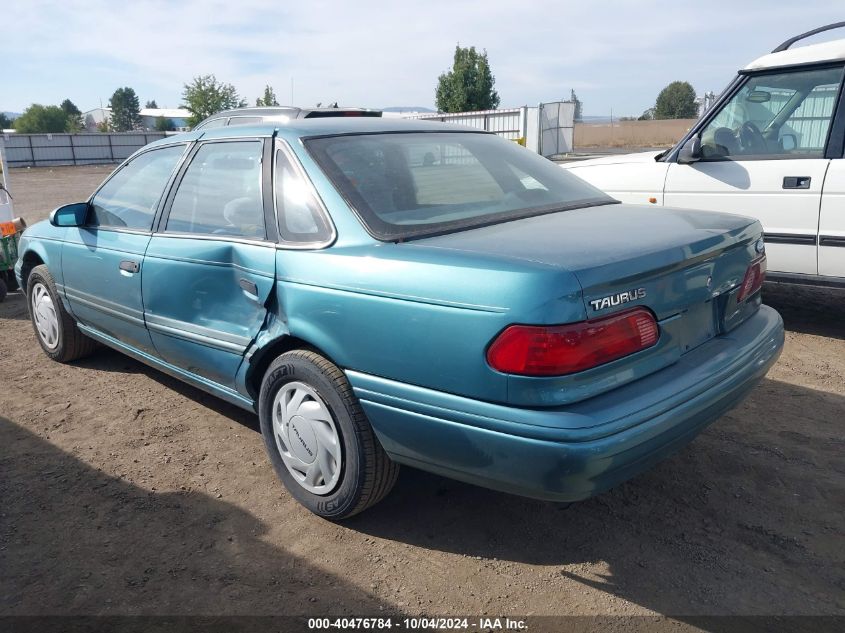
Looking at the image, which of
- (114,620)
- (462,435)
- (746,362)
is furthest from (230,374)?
(746,362)

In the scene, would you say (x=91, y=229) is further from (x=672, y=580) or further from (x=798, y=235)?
(x=798, y=235)

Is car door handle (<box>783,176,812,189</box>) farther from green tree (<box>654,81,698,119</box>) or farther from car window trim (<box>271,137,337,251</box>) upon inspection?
green tree (<box>654,81,698,119</box>)

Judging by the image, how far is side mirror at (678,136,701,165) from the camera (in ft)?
17.4

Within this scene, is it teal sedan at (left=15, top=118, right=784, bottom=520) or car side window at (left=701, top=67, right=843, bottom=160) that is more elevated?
car side window at (left=701, top=67, right=843, bottom=160)

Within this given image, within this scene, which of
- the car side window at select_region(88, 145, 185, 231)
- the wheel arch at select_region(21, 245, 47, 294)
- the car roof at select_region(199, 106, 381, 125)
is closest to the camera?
the car side window at select_region(88, 145, 185, 231)

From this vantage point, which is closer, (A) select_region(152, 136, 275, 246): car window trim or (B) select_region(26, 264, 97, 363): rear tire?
(A) select_region(152, 136, 275, 246): car window trim

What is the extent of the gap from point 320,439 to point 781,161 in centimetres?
401

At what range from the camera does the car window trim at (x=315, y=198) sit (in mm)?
2749

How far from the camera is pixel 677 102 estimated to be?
74500 millimetres

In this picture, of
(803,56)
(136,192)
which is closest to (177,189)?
(136,192)

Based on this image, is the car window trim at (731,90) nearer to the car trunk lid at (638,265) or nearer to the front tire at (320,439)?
the car trunk lid at (638,265)

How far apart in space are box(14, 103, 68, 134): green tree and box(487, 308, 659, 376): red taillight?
337 ft

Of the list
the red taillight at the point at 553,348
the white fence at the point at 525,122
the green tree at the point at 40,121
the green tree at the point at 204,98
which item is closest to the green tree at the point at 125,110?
the green tree at the point at 40,121

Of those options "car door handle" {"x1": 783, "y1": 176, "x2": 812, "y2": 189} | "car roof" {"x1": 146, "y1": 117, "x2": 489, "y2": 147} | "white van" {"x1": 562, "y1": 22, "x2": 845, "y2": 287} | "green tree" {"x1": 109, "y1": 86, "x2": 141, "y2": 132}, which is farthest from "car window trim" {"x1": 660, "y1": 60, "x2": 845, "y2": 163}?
"green tree" {"x1": 109, "y1": 86, "x2": 141, "y2": 132}
